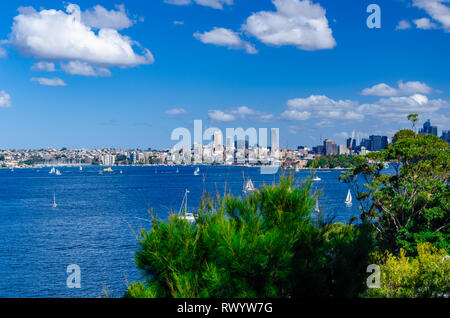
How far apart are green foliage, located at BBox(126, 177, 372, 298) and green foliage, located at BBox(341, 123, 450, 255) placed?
1218cm

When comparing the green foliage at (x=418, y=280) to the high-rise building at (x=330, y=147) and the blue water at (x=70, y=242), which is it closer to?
the blue water at (x=70, y=242)

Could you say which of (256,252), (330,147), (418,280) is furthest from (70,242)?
(330,147)

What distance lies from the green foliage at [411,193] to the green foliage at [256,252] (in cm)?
1218

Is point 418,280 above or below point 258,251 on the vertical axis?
below

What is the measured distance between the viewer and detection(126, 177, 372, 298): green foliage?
5289 millimetres

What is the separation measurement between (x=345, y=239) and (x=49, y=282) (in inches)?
1004

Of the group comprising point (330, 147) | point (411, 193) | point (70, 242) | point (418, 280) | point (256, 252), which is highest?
point (330, 147)

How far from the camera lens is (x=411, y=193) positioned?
18422mm

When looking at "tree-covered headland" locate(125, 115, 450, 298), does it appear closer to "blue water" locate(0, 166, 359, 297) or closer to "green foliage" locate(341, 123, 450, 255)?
"blue water" locate(0, 166, 359, 297)

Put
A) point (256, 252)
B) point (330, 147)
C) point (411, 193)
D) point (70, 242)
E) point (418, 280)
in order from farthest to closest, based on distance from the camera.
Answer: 1. point (330, 147)
2. point (70, 242)
3. point (411, 193)
4. point (418, 280)
5. point (256, 252)

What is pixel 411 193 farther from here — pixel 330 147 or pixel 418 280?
pixel 330 147

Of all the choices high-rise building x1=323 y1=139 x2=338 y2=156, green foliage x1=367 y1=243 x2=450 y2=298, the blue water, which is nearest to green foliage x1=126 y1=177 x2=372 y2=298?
the blue water

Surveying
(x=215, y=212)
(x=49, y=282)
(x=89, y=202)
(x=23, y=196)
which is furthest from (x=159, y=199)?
(x=215, y=212)

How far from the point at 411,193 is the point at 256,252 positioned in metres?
15.1
